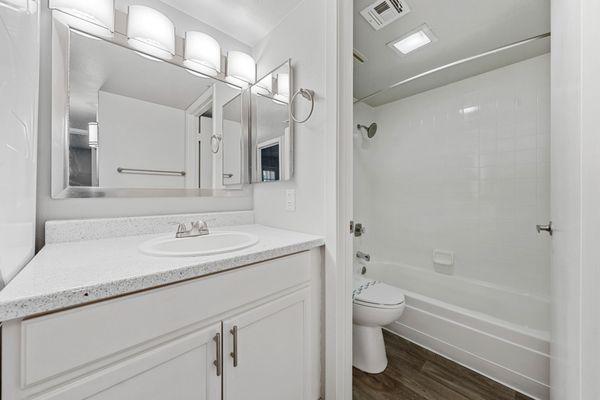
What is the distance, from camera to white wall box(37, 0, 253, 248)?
39.0 inches

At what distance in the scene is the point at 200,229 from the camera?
3.88ft

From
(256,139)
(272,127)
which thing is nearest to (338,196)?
(272,127)

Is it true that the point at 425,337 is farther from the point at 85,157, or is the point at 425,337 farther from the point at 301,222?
the point at 85,157

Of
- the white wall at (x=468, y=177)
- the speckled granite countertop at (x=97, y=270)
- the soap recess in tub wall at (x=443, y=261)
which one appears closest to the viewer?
the speckled granite countertop at (x=97, y=270)

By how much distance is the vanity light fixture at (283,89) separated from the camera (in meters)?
1.35

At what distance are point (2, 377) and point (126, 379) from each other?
23 centimetres

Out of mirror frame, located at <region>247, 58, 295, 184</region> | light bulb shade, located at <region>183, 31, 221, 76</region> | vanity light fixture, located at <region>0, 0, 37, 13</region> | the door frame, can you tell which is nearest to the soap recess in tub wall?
the door frame

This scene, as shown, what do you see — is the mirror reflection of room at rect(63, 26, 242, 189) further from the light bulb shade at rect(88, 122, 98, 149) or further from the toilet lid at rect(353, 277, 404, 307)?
the toilet lid at rect(353, 277, 404, 307)

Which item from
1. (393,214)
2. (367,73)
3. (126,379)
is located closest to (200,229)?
(126,379)

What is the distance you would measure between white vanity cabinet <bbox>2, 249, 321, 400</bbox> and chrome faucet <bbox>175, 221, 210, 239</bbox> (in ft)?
1.51

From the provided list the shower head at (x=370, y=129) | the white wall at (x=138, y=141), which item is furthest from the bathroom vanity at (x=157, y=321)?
the shower head at (x=370, y=129)

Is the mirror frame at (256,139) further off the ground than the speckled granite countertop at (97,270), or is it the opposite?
the mirror frame at (256,139)

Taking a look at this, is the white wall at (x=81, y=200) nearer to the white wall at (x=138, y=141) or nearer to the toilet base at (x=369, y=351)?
the white wall at (x=138, y=141)

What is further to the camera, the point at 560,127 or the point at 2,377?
the point at 560,127
